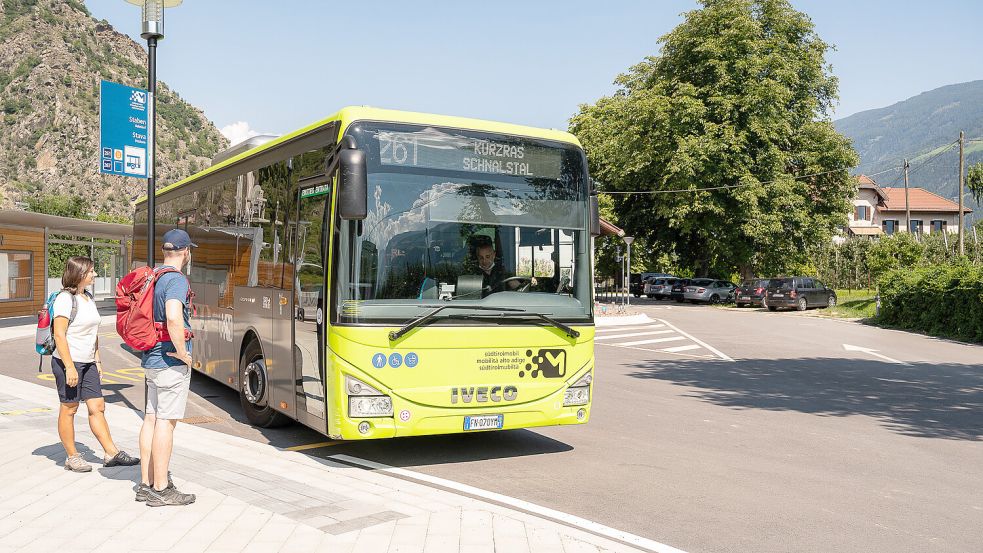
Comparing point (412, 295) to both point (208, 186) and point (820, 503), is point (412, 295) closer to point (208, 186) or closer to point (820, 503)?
point (820, 503)

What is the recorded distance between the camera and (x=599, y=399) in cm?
1191

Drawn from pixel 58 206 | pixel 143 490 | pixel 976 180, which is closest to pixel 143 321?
pixel 143 490

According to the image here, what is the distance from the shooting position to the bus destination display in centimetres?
721

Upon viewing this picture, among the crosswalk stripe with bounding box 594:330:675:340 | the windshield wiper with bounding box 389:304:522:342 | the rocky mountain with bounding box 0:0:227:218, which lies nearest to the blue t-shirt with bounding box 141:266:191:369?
the windshield wiper with bounding box 389:304:522:342

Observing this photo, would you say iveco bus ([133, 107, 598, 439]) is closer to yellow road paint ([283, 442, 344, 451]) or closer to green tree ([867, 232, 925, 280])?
yellow road paint ([283, 442, 344, 451])

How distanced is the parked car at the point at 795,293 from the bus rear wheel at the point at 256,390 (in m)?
36.4

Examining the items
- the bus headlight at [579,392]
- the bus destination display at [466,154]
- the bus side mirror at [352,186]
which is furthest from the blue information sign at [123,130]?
the bus headlight at [579,392]

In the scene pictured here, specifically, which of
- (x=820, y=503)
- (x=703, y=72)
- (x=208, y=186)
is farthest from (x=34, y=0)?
(x=820, y=503)

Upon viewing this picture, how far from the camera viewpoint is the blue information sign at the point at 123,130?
399 inches

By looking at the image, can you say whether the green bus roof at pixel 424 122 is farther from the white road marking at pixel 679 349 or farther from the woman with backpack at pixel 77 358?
the white road marking at pixel 679 349

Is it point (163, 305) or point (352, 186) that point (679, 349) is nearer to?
point (352, 186)

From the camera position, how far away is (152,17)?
978 cm

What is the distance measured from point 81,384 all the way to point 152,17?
4.98m

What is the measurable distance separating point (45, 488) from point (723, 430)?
6896 mm
